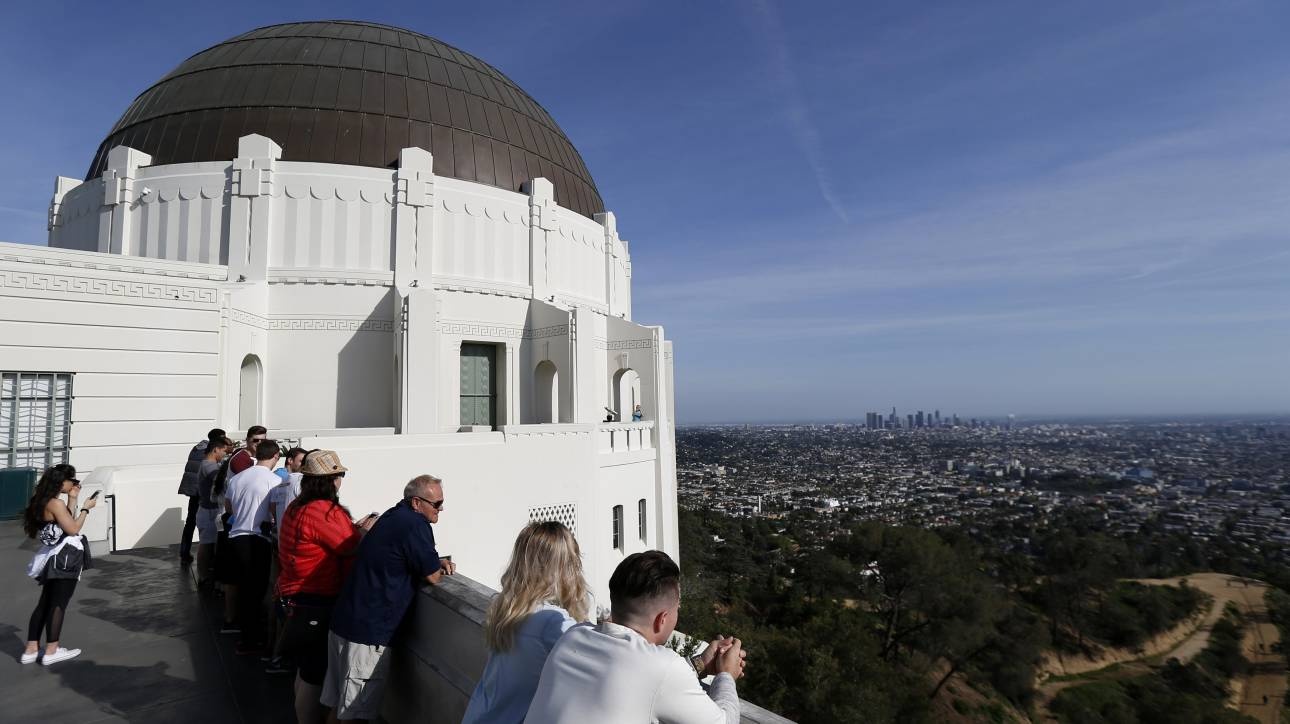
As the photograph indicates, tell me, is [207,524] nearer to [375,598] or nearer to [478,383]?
[375,598]

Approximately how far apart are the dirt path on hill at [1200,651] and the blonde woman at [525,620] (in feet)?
124

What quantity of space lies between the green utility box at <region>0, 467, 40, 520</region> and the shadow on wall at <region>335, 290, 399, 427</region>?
17.8 ft

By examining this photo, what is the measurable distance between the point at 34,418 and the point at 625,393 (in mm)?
13055

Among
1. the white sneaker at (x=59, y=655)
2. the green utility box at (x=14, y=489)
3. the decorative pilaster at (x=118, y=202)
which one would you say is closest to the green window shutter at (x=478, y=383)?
the green utility box at (x=14, y=489)

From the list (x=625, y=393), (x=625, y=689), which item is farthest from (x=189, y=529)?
(x=625, y=393)

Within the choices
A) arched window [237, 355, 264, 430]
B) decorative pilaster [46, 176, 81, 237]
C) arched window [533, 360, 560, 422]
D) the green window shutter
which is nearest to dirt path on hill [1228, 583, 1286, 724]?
arched window [533, 360, 560, 422]

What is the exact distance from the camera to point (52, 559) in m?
4.39

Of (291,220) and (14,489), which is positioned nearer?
(14,489)

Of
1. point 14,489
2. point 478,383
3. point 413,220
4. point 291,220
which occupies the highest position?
point 413,220

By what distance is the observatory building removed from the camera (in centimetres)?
1012

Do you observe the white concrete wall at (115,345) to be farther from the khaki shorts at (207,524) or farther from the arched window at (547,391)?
the arched window at (547,391)

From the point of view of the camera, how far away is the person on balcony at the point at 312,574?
3.39 m

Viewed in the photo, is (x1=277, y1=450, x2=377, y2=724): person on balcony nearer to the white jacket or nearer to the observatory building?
the white jacket

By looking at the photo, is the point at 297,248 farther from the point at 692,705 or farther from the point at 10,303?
the point at 692,705
